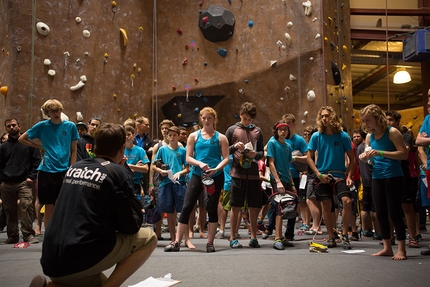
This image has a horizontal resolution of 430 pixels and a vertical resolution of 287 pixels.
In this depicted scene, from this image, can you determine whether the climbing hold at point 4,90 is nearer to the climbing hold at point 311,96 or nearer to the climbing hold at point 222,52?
the climbing hold at point 222,52

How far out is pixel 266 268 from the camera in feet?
11.0

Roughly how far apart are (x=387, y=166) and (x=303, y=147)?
201 cm

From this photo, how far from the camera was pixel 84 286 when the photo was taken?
217cm

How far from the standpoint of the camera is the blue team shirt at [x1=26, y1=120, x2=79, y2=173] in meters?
4.52

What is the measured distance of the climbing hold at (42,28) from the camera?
25.7 feet

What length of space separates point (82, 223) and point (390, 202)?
2633 mm

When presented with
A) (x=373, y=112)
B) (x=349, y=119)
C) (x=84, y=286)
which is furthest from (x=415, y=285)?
(x=349, y=119)

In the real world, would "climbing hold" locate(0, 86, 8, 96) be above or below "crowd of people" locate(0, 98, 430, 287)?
above

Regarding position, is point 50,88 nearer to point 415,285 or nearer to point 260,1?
point 260,1

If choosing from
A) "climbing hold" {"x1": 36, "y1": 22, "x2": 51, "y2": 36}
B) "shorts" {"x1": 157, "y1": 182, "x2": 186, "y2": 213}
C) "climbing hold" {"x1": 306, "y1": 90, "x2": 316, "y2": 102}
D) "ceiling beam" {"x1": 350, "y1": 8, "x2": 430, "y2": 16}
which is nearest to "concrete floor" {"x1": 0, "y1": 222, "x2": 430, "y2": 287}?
"shorts" {"x1": 157, "y1": 182, "x2": 186, "y2": 213}

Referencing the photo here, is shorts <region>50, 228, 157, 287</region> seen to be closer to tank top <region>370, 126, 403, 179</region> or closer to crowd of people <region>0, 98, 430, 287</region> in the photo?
crowd of people <region>0, 98, 430, 287</region>

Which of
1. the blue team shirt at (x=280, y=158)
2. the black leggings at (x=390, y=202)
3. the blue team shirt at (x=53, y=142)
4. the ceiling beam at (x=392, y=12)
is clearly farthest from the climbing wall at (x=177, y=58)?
the black leggings at (x=390, y=202)

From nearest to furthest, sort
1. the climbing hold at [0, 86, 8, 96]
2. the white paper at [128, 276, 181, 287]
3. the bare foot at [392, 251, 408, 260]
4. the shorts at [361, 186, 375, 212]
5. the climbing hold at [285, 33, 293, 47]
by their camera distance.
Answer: the white paper at [128, 276, 181, 287] < the bare foot at [392, 251, 408, 260] < the shorts at [361, 186, 375, 212] < the climbing hold at [0, 86, 8, 96] < the climbing hold at [285, 33, 293, 47]

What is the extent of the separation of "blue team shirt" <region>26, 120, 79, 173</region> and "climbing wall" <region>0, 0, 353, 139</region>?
3.37m
